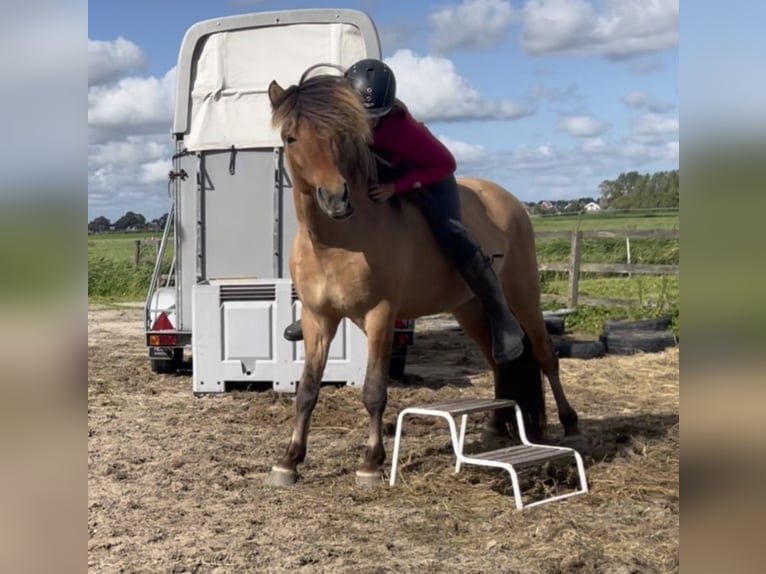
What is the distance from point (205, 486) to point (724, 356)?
409cm

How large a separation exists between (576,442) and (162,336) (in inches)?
175

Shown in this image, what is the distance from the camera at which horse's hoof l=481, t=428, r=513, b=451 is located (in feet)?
17.8

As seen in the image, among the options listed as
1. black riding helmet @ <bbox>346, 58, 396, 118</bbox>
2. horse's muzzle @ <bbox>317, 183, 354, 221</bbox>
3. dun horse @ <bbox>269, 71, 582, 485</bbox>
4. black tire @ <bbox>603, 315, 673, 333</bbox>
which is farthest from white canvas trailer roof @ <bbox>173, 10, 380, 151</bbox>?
black tire @ <bbox>603, 315, 673, 333</bbox>

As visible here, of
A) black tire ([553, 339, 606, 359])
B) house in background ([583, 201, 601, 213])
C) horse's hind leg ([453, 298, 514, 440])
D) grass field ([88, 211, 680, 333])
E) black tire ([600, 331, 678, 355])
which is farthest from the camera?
house in background ([583, 201, 601, 213])

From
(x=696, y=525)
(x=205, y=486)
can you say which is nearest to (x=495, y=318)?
(x=205, y=486)

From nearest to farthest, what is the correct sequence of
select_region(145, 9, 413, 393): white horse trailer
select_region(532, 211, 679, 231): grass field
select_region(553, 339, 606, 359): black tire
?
select_region(145, 9, 413, 393): white horse trailer
select_region(553, 339, 606, 359): black tire
select_region(532, 211, 679, 231): grass field

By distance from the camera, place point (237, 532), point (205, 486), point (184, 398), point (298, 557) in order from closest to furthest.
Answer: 1. point (298, 557)
2. point (237, 532)
3. point (205, 486)
4. point (184, 398)

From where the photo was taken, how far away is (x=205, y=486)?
4512 mm

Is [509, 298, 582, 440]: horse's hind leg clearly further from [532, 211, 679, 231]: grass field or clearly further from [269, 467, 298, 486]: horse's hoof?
[532, 211, 679, 231]: grass field

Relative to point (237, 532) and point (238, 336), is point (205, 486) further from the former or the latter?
point (238, 336)

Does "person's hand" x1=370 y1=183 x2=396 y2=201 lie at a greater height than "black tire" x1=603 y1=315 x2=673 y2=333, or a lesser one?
greater

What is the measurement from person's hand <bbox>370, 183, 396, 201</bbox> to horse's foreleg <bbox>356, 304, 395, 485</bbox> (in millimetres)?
599

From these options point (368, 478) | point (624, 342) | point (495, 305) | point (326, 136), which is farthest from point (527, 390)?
A: point (624, 342)

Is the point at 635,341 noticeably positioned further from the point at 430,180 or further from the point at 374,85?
the point at 374,85
